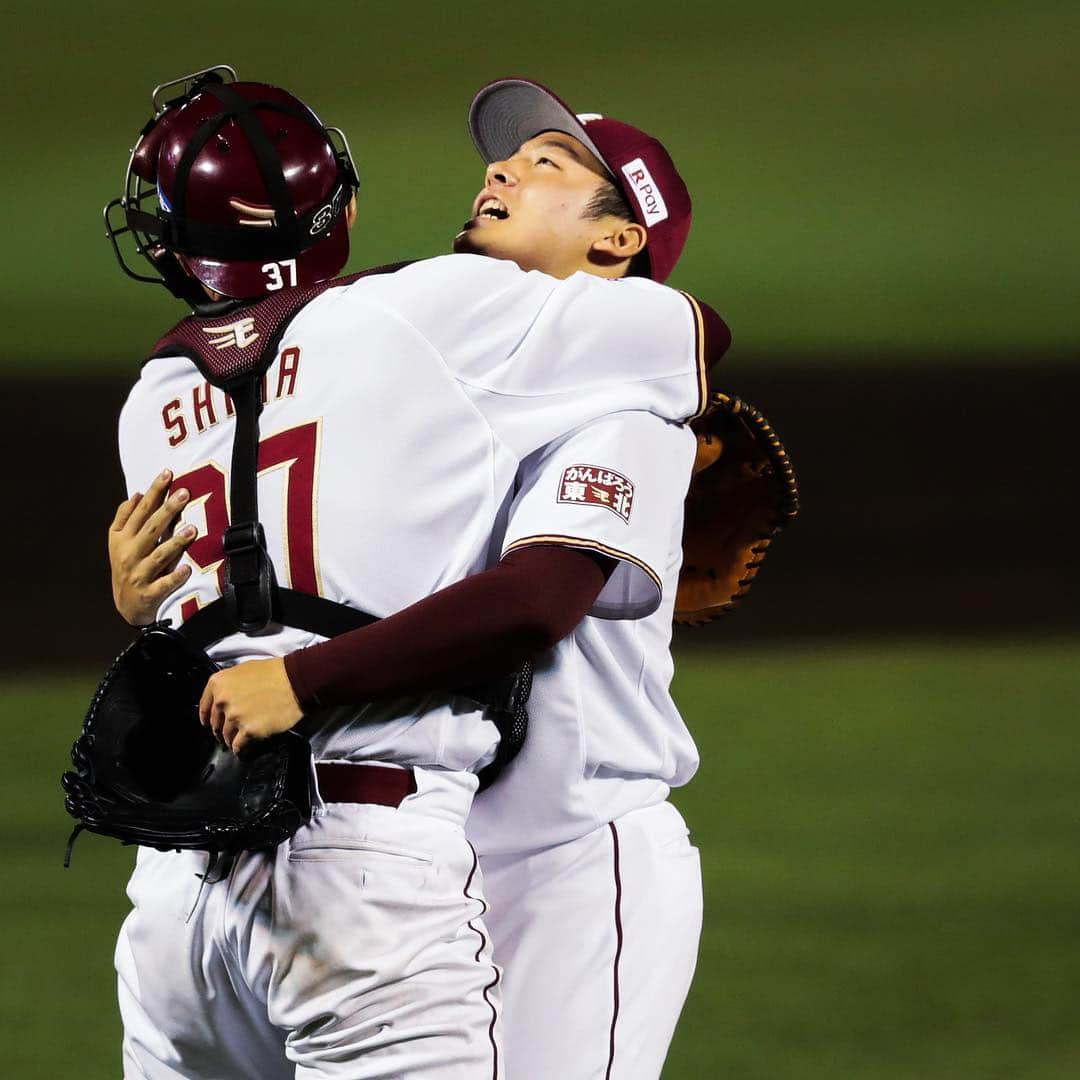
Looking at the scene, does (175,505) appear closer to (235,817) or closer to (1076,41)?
(235,817)

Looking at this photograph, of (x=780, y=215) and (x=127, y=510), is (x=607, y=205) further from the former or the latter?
(x=780, y=215)

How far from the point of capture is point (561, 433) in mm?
2139

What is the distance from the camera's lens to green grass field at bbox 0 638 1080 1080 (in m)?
3.73

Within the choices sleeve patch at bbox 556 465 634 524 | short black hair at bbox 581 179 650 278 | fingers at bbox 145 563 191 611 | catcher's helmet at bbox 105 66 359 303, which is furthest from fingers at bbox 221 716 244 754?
short black hair at bbox 581 179 650 278

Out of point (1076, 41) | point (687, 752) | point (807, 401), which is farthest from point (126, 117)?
point (687, 752)

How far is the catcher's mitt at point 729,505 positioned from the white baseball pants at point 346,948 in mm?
826

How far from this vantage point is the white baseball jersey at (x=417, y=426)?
6.73ft

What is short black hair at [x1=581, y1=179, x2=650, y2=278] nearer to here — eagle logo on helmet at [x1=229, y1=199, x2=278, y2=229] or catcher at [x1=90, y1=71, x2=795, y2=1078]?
catcher at [x1=90, y1=71, x2=795, y2=1078]

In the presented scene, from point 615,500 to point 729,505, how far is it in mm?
726

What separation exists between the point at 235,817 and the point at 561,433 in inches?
23.4

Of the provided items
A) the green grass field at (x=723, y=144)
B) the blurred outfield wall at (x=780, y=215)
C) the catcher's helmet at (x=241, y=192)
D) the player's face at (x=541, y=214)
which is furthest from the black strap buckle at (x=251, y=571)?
the green grass field at (x=723, y=144)

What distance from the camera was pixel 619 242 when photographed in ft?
8.84

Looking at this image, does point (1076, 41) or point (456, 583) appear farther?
point (1076, 41)

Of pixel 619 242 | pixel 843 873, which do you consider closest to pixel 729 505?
pixel 619 242
